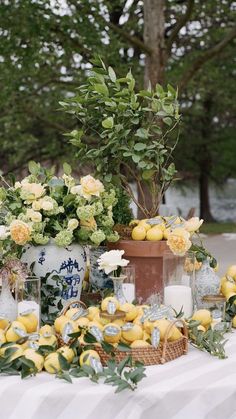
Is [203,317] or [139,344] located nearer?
[139,344]

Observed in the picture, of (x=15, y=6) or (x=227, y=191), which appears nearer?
(x=15, y=6)

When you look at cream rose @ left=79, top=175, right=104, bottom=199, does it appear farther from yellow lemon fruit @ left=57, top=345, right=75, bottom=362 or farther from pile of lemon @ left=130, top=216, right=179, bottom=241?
yellow lemon fruit @ left=57, top=345, right=75, bottom=362

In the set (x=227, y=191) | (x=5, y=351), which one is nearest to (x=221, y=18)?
(x=5, y=351)

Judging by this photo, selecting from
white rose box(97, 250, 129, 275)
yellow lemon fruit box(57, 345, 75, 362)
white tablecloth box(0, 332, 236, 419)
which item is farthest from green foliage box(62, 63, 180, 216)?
white tablecloth box(0, 332, 236, 419)

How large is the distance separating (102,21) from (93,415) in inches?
413

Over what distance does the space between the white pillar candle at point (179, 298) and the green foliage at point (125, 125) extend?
51 centimetres

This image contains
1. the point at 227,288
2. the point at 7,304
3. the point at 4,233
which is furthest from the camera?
the point at 227,288

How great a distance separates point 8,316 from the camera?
7.03 ft

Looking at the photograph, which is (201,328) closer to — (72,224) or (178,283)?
(178,283)

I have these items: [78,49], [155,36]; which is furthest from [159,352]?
[78,49]

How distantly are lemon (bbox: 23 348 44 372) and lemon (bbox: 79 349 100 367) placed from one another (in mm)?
106

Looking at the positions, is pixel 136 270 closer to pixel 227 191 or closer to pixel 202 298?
pixel 202 298

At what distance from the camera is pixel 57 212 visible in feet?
7.69

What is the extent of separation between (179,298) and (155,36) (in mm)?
8569
